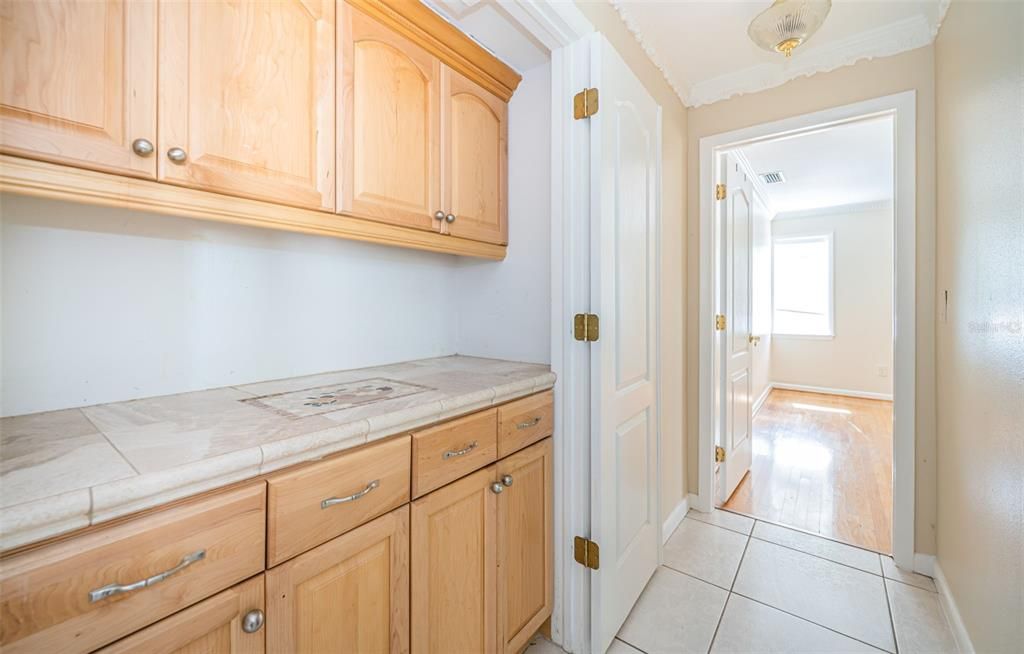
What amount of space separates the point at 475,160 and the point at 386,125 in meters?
0.40

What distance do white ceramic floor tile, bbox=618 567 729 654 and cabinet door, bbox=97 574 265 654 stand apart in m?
1.33

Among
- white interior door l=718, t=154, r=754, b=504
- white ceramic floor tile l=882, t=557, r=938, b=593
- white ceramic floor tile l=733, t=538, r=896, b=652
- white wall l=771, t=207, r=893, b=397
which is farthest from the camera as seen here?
white wall l=771, t=207, r=893, b=397

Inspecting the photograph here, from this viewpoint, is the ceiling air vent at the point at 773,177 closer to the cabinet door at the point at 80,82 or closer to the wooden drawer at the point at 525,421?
the wooden drawer at the point at 525,421

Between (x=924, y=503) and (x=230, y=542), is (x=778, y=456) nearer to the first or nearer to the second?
(x=924, y=503)

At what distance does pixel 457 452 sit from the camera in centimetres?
108

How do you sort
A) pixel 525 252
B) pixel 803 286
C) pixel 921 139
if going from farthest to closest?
pixel 803 286, pixel 921 139, pixel 525 252

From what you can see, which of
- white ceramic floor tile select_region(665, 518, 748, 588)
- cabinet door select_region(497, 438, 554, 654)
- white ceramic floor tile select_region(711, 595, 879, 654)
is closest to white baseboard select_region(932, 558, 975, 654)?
white ceramic floor tile select_region(711, 595, 879, 654)

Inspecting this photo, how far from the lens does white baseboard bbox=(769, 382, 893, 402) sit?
514 cm

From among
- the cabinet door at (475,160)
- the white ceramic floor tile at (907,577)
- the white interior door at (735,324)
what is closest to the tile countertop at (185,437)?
the cabinet door at (475,160)

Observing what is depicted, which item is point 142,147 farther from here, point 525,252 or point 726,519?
point 726,519

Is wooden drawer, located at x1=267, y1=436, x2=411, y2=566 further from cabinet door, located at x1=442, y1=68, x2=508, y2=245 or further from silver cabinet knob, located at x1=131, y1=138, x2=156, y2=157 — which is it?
cabinet door, located at x1=442, y1=68, x2=508, y2=245

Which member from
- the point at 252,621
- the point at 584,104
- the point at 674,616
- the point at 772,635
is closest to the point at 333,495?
the point at 252,621

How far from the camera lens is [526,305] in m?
1.69

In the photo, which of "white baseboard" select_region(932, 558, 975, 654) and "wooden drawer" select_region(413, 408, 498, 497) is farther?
"white baseboard" select_region(932, 558, 975, 654)
